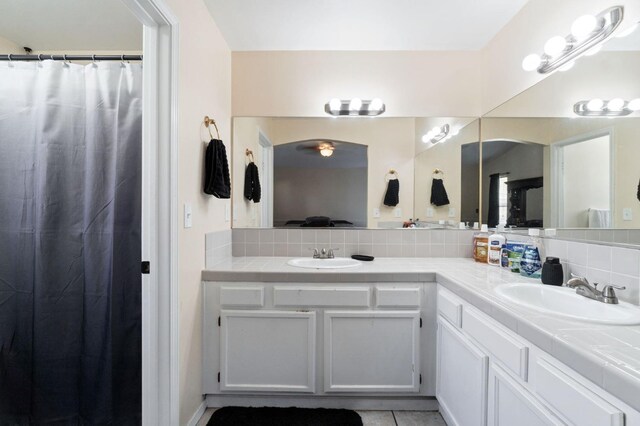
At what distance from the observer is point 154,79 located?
1285mm

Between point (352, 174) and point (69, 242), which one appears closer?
point (69, 242)

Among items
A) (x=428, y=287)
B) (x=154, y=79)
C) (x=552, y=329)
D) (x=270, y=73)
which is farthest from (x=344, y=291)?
(x=270, y=73)

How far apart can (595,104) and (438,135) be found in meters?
0.98

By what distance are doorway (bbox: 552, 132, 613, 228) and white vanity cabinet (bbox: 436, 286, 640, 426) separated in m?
0.70

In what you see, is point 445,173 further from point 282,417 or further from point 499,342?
point 282,417

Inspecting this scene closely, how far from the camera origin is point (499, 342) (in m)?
1.07

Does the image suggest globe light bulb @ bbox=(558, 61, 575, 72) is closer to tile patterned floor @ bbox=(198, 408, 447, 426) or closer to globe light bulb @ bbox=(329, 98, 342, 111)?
globe light bulb @ bbox=(329, 98, 342, 111)

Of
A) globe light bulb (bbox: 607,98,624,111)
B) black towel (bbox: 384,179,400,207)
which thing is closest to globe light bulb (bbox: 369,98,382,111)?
black towel (bbox: 384,179,400,207)

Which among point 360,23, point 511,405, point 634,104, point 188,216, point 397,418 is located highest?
point 360,23

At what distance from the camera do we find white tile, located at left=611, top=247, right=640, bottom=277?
108 cm

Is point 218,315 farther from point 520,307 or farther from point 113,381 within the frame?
point 520,307

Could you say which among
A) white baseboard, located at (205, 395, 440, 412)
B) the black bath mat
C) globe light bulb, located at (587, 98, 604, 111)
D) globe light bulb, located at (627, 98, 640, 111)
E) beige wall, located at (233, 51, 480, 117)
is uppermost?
beige wall, located at (233, 51, 480, 117)

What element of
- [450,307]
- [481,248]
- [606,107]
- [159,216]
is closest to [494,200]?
[481,248]

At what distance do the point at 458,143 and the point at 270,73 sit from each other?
1567mm
